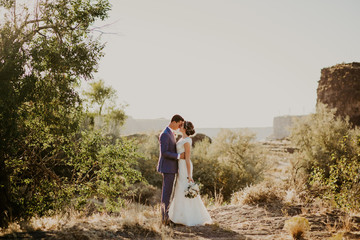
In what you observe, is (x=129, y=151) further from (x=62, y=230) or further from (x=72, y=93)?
(x=62, y=230)

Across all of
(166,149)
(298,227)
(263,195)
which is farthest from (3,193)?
(263,195)

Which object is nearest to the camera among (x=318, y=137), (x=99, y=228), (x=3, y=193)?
(x=99, y=228)

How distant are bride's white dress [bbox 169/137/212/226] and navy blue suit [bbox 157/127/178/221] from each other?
220 millimetres

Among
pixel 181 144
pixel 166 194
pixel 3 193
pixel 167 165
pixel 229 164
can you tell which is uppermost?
pixel 181 144

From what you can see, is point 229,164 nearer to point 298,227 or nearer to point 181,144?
point 181,144

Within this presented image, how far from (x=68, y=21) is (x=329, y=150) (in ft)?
88.8

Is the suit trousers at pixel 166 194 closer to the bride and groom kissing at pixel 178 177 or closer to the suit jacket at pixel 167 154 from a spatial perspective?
the bride and groom kissing at pixel 178 177

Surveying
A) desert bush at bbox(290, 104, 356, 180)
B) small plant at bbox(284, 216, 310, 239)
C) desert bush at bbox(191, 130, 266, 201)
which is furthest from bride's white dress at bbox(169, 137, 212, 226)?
desert bush at bbox(290, 104, 356, 180)

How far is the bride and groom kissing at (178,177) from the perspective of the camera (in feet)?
22.1

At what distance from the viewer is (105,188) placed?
27.1 feet

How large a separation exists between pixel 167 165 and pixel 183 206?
1.10m

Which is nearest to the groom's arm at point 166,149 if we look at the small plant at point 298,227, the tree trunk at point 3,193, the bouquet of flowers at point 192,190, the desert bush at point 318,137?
the bouquet of flowers at point 192,190

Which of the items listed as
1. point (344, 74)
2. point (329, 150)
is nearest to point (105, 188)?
point (329, 150)

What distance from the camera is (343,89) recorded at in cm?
5225
